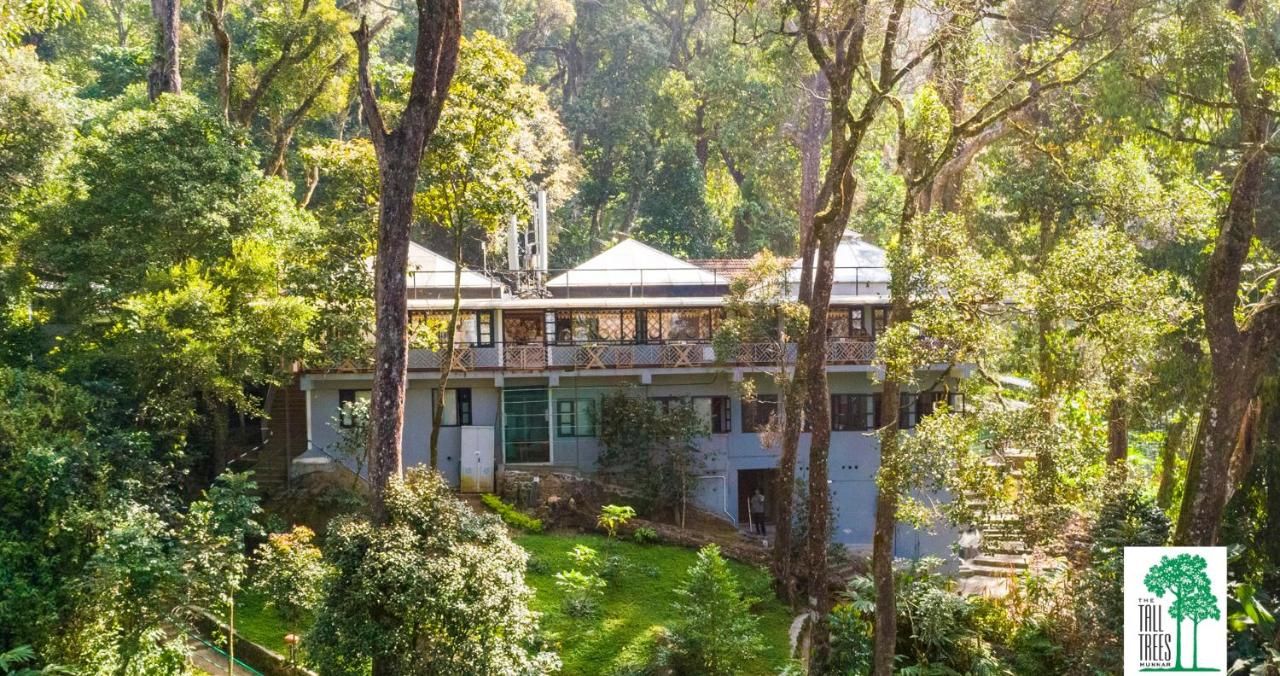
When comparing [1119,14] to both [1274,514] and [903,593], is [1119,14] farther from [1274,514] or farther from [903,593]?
[903,593]

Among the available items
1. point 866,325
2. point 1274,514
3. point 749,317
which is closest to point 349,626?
point 1274,514

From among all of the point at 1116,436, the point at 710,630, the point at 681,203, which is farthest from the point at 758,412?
the point at 681,203

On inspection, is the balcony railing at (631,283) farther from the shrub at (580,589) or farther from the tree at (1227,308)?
the tree at (1227,308)

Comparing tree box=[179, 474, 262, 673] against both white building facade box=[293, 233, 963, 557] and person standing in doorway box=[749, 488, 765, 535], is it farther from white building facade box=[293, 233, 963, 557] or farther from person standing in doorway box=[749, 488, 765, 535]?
person standing in doorway box=[749, 488, 765, 535]

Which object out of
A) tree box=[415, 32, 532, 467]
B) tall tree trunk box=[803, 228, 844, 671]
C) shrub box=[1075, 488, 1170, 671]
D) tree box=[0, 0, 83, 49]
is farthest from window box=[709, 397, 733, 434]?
tree box=[0, 0, 83, 49]

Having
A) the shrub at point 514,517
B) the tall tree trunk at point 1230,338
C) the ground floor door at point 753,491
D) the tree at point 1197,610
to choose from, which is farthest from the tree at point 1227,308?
the ground floor door at point 753,491

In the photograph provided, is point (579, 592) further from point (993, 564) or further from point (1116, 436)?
point (1116, 436)

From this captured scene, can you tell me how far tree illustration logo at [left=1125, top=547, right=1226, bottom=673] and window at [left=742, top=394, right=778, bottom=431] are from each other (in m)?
12.3

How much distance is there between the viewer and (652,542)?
1923cm

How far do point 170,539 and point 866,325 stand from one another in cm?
1577

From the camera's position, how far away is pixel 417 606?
35.7 feet

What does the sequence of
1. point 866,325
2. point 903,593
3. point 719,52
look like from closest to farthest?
point 903,593 < point 866,325 < point 719,52

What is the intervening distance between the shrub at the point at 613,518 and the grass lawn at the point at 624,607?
0.89ft

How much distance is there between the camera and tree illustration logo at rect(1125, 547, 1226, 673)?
11.2 m
